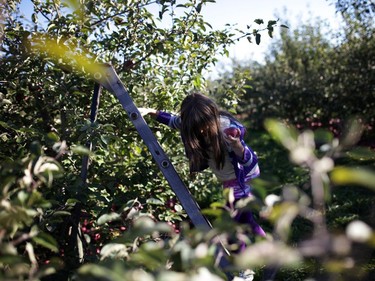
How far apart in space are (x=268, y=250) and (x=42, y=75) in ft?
7.28

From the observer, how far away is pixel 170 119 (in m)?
2.67

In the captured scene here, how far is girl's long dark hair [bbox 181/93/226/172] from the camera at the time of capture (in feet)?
7.45

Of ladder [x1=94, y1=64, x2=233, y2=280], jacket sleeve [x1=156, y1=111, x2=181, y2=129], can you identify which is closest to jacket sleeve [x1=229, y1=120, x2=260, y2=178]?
jacket sleeve [x1=156, y1=111, x2=181, y2=129]

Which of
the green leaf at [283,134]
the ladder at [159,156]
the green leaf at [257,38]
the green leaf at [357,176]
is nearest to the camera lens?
the green leaf at [357,176]

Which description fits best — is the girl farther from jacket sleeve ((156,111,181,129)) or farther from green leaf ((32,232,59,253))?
green leaf ((32,232,59,253))

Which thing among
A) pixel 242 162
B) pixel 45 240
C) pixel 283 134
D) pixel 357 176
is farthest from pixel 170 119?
pixel 357 176

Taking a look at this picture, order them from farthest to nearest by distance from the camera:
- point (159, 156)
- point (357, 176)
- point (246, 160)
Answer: point (246, 160) < point (159, 156) < point (357, 176)

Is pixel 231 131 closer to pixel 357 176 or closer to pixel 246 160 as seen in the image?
pixel 246 160

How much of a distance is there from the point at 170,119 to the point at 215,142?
0.45m

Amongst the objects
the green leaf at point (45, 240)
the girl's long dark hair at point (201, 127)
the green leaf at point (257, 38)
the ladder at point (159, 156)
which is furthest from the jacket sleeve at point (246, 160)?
the green leaf at point (45, 240)

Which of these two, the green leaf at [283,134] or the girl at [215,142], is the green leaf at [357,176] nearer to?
the green leaf at [283,134]

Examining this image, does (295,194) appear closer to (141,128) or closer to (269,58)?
(141,128)

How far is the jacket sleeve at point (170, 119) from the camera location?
8.63 feet

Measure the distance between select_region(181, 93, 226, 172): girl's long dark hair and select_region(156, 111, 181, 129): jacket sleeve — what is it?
0.87 feet
